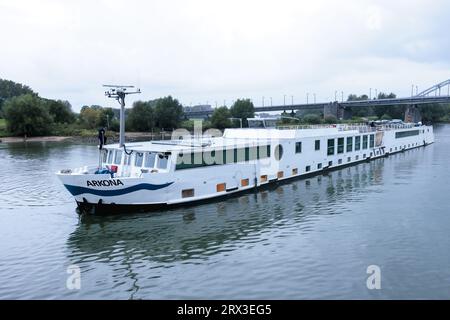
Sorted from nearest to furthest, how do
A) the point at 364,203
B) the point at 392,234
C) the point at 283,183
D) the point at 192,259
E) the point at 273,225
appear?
1. the point at 192,259
2. the point at 392,234
3. the point at 273,225
4. the point at 364,203
5. the point at 283,183

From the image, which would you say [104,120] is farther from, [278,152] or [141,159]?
[141,159]

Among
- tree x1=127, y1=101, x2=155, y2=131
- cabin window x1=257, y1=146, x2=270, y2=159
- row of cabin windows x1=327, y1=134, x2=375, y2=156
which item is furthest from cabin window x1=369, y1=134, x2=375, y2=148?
tree x1=127, y1=101, x2=155, y2=131

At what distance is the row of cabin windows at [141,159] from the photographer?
25.3 meters

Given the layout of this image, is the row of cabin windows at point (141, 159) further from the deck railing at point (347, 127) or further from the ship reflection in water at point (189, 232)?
the deck railing at point (347, 127)

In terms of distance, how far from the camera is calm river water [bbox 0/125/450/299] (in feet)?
51.5

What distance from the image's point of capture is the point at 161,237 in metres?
21.4

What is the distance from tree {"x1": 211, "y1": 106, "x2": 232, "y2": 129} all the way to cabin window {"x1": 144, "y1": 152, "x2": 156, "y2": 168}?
287ft

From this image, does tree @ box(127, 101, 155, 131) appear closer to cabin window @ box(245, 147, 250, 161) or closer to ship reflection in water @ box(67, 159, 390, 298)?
ship reflection in water @ box(67, 159, 390, 298)

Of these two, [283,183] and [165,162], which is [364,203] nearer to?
[283,183]

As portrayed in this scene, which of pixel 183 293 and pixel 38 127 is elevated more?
pixel 38 127

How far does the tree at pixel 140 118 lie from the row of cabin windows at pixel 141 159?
8866 centimetres
